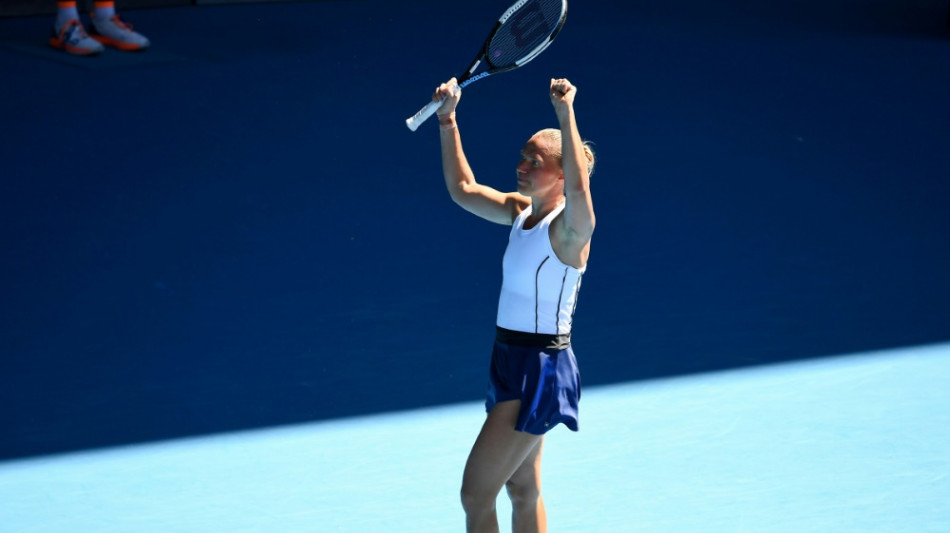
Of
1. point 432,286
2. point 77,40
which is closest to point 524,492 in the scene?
point 432,286

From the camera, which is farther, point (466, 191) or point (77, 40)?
point (77, 40)

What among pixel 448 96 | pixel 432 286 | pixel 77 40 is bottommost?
pixel 432 286

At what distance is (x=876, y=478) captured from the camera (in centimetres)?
408

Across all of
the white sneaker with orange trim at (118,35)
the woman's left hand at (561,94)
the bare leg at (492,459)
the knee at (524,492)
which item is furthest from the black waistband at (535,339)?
the white sneaker with orange trim at (118,35)

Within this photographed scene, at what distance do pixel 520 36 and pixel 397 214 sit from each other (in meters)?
2.90

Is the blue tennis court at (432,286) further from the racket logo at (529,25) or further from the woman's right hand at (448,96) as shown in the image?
the racket logo at (529,25)

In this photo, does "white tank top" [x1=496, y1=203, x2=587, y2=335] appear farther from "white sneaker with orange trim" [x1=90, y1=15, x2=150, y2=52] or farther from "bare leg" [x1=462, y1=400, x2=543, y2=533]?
"white sneaker with orange trim" [x1=90, y1=15, x2=150, y2=52]

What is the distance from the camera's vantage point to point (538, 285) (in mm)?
3166

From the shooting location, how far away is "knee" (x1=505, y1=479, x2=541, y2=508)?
3.37 meters

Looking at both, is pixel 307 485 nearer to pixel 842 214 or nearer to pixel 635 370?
pixel 635 370

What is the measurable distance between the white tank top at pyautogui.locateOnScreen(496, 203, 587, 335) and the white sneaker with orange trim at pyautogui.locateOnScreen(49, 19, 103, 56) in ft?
22.5

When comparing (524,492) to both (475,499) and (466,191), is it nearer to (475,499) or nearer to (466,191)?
(475,499)

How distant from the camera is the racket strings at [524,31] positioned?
139 inches

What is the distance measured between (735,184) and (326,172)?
92.2 inches
